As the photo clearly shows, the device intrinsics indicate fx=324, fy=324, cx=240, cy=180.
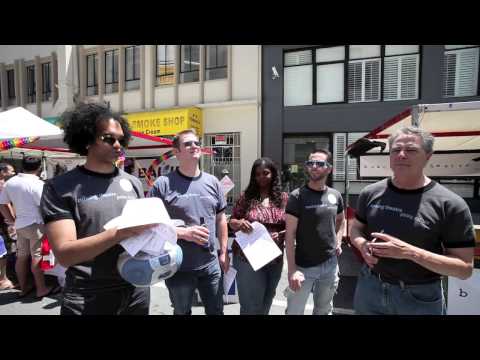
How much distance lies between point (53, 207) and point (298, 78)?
40.4 ft

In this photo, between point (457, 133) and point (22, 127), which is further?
point (22, 127)

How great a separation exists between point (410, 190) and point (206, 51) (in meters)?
13.4

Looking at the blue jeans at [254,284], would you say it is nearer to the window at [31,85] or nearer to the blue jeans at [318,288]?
the blue jeans at [318,288]

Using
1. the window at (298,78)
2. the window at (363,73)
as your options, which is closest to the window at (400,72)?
the window at (363,73)

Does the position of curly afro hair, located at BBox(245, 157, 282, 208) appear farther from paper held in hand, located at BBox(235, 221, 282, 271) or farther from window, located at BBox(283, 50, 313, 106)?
window, located at BBox(283, 50, 313, 106)

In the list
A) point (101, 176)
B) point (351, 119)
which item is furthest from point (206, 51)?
point (101, 176)

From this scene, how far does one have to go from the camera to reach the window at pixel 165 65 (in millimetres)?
14531

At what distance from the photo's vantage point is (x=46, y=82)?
18.1 m

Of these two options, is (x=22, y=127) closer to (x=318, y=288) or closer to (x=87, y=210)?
(x=87, y=210)

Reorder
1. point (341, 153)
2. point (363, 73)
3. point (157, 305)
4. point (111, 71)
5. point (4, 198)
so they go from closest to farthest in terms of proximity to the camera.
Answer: point (157, 305), point (4, 198), point (363, 73), point (341, 153), point (111, 71)

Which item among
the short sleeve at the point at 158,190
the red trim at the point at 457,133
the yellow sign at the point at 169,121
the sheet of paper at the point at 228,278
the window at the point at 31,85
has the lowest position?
the sheet of paper at the point at 228,278

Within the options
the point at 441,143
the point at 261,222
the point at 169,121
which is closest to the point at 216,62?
the point at 169,121

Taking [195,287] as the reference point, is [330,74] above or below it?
above

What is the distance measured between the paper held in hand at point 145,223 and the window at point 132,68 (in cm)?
1528
